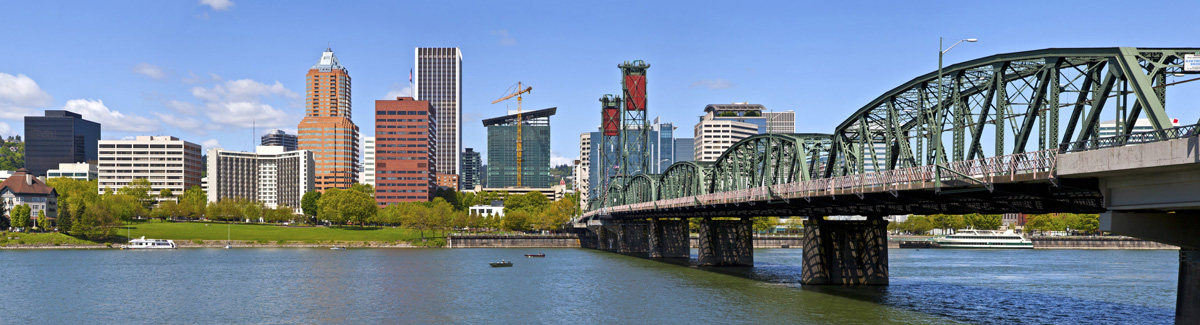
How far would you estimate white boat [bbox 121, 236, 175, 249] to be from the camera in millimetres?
181425

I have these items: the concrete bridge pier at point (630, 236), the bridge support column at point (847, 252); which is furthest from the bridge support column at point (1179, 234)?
the concrete bridge pier at point (630, 236)

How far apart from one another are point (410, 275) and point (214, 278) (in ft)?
68.4

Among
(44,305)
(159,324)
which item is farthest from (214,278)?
(159,324)

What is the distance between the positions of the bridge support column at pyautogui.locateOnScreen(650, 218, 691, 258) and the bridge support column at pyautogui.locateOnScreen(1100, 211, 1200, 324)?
100611 millimetres

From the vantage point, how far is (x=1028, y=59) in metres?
46.0

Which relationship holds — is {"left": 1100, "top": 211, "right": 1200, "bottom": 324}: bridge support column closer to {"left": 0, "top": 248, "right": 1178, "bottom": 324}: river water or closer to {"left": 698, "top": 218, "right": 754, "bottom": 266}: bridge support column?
{"left": 0, "top": 248, "right": 1178, "bottom": 324}: river water

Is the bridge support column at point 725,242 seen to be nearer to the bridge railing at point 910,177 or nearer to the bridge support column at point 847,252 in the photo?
the bridge railing at point 910,177

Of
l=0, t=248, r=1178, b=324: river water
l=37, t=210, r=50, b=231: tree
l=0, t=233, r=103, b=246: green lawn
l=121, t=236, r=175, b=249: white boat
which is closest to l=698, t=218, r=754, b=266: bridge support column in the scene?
l=0, t=248, r=1178, b=324: river water

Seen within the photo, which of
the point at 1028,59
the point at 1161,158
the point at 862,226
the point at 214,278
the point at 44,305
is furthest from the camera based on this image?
the point at 214,278

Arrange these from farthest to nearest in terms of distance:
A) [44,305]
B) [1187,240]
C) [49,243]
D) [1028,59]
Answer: [49,243] < [44,305] < [1028,59] < [1187,240]

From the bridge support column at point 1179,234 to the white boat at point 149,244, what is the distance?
178812 mm

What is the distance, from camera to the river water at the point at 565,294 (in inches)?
2505

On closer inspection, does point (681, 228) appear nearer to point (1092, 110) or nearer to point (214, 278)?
point (214, 278)

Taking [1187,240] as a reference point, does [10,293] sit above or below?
below
